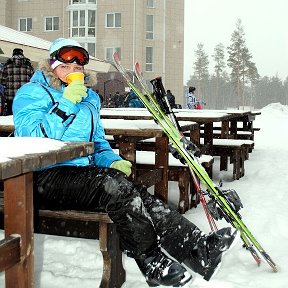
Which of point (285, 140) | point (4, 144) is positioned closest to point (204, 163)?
point (4, 144)

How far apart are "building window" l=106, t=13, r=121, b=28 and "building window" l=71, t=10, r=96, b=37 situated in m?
1.34

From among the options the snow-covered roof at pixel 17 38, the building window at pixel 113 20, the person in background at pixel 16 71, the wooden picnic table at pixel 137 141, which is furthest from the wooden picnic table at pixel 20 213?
the building window at pixel 113 20

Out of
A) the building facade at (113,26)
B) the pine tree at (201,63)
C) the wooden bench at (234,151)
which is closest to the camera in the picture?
the wooden bench at (234,151)

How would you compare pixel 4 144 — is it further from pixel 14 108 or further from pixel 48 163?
pixel 14 108

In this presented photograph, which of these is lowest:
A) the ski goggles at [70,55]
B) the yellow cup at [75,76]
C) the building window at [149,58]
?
the yellow cup at [75,76]

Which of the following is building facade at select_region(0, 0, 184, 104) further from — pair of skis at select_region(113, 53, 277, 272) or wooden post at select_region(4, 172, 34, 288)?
wooden post at select_region(4, 172, 34, 288)

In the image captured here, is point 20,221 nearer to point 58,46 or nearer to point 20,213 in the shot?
point 20,213

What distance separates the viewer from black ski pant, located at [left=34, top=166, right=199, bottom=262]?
2.55 metres

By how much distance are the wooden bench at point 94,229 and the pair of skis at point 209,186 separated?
851 mm

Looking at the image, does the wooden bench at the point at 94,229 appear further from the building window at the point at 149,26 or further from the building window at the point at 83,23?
the building window at the point at 83,23

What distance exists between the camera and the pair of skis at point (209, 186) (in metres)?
3.37

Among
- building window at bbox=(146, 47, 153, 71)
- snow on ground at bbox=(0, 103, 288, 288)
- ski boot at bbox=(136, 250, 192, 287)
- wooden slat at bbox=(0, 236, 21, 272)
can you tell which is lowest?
snow on ground at bbox=(0, 103, 288, 288)

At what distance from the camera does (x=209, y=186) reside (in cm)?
351

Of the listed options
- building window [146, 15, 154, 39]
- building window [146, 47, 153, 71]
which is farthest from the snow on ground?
building window [146, 15, 154, 39]
